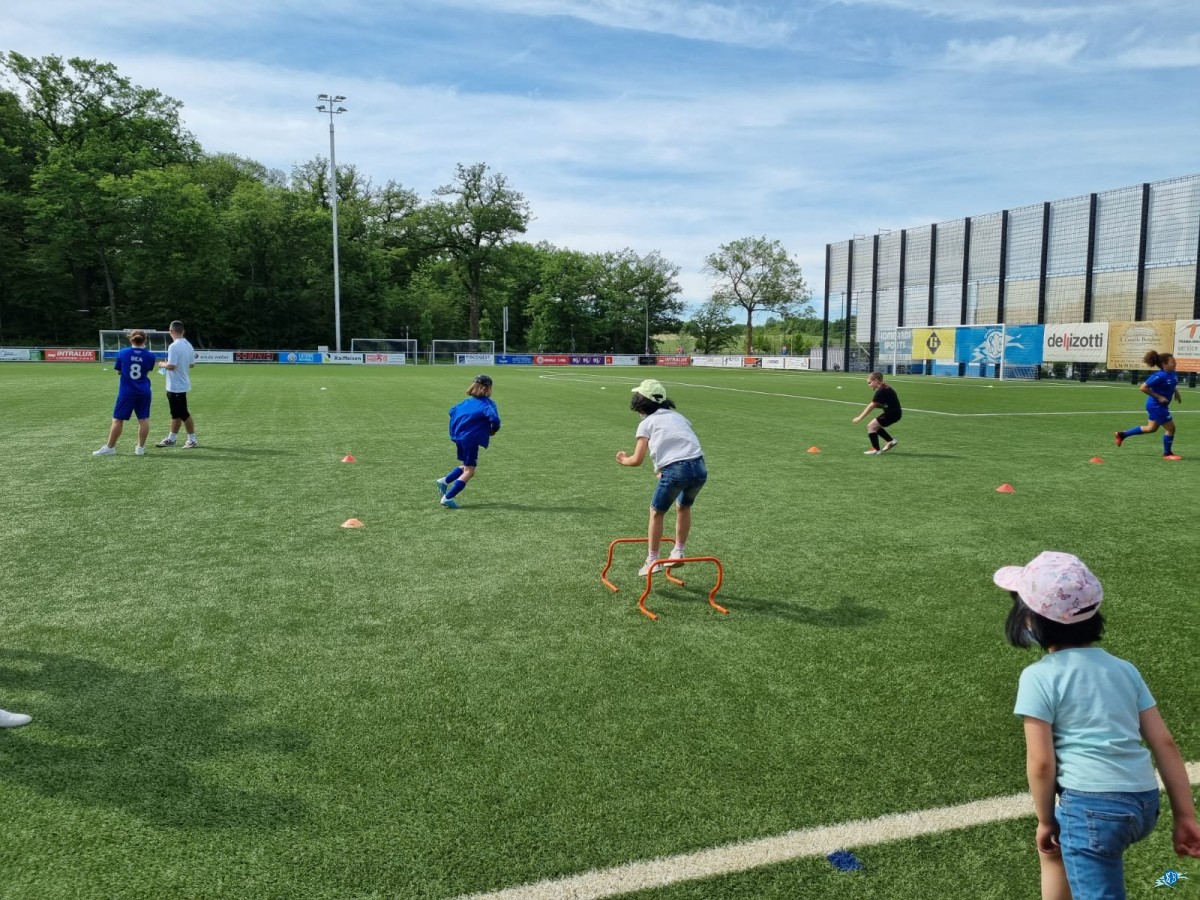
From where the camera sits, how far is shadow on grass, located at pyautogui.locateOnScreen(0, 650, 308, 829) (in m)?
3.39

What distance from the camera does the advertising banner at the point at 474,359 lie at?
69.7 meters

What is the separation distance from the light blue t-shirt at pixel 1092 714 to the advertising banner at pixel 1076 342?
4938 cm

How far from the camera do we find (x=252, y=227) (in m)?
70.1

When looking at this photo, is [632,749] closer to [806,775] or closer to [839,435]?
[806,775]

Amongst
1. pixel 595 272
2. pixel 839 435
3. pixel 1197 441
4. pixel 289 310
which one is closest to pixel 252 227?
pixel 289 310

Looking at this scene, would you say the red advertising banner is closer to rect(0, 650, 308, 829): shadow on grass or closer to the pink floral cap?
rect(0, 650, 308, 829): shadow on grass

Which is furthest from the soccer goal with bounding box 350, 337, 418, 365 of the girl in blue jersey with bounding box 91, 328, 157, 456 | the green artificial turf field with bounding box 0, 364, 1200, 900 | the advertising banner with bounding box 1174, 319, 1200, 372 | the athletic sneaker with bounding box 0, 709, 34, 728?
the athletic sneaker with bounding box 0, 709, 34, 728

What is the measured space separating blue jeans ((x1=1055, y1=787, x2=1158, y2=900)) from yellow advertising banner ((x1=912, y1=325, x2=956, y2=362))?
55.3m

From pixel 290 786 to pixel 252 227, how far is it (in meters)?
75.0

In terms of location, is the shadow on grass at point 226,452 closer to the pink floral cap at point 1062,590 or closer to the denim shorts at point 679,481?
the denim shorts at point 679,481

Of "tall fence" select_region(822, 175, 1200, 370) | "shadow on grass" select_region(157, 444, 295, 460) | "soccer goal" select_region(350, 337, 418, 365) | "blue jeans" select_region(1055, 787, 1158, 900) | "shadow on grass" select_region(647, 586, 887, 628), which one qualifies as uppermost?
"tall fence" select_region(822, 175, 1200, 370)

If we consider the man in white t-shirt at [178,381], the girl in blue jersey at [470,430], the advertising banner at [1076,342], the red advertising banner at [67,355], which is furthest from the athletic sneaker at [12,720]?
the red advertising banner at [67,355]

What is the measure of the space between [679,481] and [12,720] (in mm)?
4331

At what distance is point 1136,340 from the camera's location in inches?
1686
